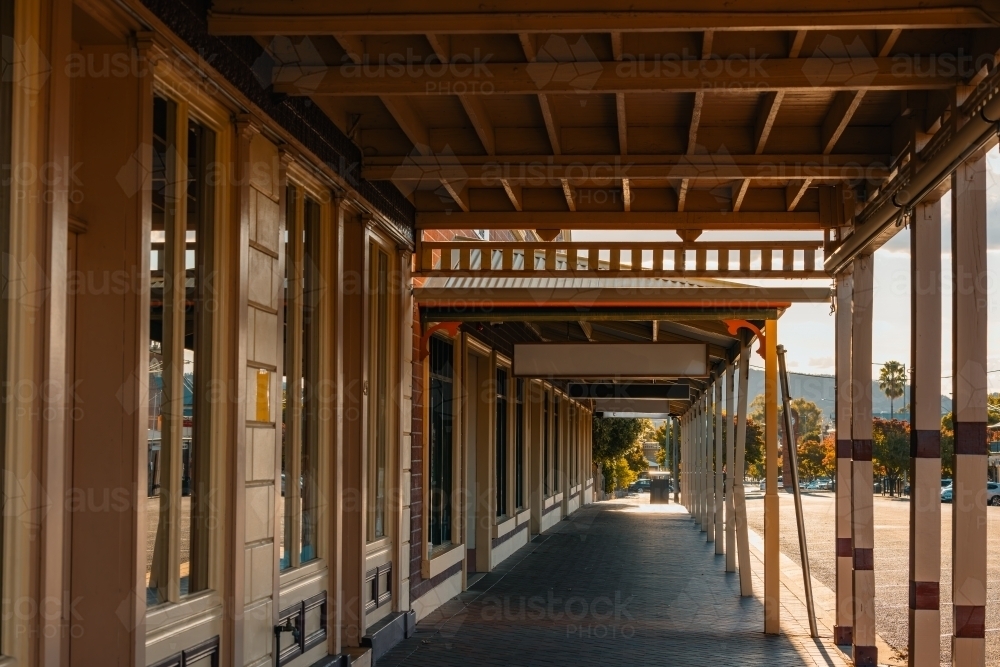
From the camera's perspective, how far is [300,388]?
6.97m

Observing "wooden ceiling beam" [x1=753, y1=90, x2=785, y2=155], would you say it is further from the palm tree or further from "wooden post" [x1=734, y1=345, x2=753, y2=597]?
the palm tree

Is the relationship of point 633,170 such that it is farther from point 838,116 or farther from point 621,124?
point 838,116

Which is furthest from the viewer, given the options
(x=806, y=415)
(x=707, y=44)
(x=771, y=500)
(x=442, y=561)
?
(x=806, y=415)

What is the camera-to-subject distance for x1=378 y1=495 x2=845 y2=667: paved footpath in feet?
28.8

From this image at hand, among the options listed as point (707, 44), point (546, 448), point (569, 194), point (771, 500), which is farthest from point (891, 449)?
point (707, 44)

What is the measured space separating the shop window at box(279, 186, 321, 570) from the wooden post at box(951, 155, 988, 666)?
3.63 m

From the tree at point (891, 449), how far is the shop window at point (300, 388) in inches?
2357

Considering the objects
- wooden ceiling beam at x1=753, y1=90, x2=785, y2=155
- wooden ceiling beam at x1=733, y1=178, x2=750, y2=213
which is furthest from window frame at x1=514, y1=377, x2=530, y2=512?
wooden ceiling beam at x1=753, y1=90, x2=785, y2=155

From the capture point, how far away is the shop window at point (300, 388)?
6.77 metres

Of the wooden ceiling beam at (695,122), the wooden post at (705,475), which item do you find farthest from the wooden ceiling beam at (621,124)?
the wooden post at (705,475)

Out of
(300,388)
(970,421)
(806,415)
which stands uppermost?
(300,388)

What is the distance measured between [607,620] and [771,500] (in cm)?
194

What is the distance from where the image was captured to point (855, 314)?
862cm

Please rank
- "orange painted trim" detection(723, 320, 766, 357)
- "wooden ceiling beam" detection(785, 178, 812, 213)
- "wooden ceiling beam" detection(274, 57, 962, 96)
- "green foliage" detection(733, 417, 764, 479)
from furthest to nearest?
"green foliage" detection(733, 417, 764, 479)
"orange painted trim" detection(723, 320, 766, 357)
"wooden ceiling beam" detection(785, 178, 812, 213)
"wooden ceiling beam" detection(274, 57, 962, 96)
